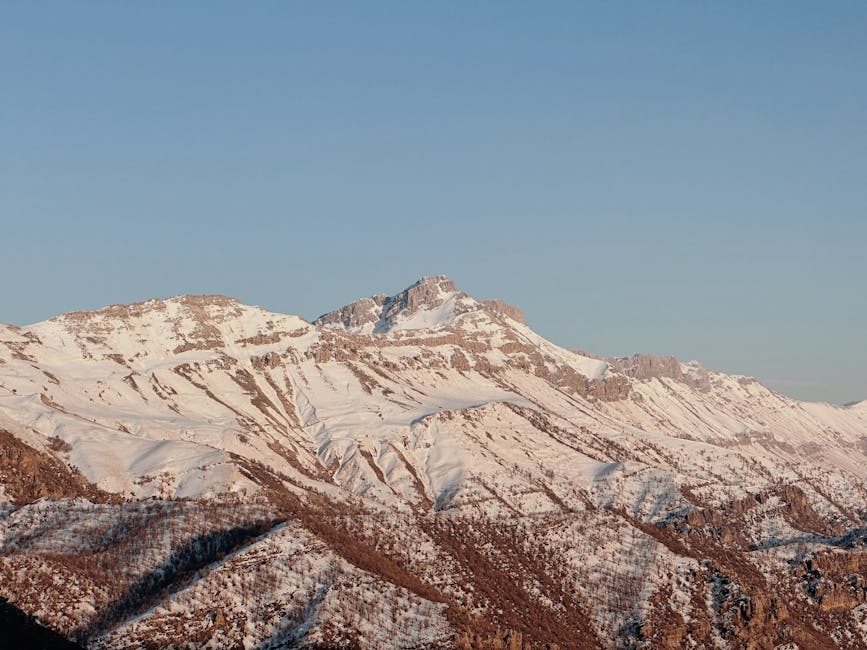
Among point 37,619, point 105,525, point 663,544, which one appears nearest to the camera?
point 37,619

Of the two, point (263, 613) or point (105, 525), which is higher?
point (105, 525)

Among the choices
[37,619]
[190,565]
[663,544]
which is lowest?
[37,619]

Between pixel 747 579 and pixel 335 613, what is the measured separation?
295ft

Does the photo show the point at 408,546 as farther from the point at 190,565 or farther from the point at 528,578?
the point at 190,565

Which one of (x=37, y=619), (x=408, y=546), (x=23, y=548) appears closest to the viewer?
(x=37, y=619)

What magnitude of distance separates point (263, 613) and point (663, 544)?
270ft

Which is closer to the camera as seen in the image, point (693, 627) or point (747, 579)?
point (693, 627)

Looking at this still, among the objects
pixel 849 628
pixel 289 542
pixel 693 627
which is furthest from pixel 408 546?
pixel 849 628

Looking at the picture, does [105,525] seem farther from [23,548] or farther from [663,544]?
[663,544]

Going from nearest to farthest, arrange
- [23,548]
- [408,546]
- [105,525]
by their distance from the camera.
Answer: [23,548], [105,525], [408,546]

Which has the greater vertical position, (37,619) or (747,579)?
(747,579)

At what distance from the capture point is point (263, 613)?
136 meters

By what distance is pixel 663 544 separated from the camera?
195 meters

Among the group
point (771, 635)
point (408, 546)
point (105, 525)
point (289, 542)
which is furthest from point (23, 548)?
point (771, 635)
